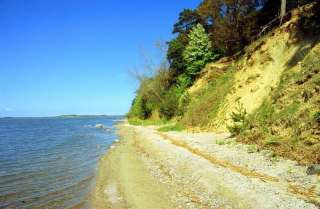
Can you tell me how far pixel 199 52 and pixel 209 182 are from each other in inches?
1422

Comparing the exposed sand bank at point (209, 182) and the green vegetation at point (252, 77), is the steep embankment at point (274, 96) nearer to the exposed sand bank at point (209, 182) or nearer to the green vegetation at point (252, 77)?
the green vegetation at point (252, 77)

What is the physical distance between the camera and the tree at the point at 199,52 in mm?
46750

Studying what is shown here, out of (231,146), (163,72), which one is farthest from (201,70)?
(231,146)

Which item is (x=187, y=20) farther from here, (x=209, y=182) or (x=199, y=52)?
(x=209, y=182)

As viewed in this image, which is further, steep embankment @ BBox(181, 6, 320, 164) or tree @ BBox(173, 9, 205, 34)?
tree @ BBox(173, 9, 205, 34)

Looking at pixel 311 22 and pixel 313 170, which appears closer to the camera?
pixel 313 170

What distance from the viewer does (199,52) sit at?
46.6 meters

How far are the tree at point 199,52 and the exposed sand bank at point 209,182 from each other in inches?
1150

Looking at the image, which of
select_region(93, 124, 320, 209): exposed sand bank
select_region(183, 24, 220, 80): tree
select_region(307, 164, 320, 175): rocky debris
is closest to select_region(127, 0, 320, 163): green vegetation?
select_region(183, 24, 220, 80): tree

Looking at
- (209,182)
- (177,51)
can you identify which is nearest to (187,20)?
(177,51)

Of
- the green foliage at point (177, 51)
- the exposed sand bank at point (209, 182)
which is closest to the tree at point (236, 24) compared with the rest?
the green foliage at point (177, 51)

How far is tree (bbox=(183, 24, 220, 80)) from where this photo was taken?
46.8 m

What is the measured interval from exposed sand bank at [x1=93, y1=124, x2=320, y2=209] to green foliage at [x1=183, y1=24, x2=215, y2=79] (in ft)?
95.9

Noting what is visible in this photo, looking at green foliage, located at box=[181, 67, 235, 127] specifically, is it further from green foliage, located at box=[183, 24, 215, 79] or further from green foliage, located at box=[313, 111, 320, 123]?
green foliage, located at box=[313, 111, 320, 123]
